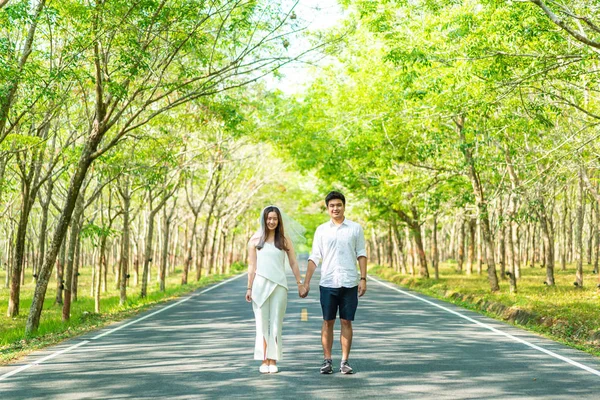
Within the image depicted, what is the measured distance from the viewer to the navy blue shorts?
8.02m

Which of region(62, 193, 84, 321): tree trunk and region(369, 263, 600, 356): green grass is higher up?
region(62, 193, 84, 321): tree trunk

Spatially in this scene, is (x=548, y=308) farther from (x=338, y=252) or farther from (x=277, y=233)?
(x=277, y=233)

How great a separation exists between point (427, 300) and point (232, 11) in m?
Result: 10.2

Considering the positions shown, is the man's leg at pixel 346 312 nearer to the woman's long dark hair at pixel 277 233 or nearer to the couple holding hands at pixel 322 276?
the couple holding hands at pixel 322 276

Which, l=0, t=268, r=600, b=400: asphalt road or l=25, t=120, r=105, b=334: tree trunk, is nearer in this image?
l=0, t=268, r=600, b=400: asphalt road

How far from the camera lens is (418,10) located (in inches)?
731

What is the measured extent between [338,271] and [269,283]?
868mm

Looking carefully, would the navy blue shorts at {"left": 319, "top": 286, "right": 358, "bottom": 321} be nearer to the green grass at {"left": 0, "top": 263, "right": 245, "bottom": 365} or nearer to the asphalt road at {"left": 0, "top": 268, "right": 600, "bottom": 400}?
the asphalt road at {"left": 0, "top": 268, "right": 600, "bottom": 400}

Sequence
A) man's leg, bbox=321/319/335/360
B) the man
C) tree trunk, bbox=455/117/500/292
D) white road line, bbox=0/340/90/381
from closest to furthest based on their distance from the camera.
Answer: the man → man's leg, bbox=321/319/335/360 → white road line, bbox=0/340/90/381 → tree trunk, bbox=455/117/500/292

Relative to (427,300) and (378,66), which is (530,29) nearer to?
(427,300)

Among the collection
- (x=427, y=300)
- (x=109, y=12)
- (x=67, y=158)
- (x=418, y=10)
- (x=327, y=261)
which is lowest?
(x=427, y=300)

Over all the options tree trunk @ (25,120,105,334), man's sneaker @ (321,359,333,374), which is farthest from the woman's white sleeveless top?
tree trunk @ (25,120,105,334)

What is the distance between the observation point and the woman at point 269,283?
26.9 feet

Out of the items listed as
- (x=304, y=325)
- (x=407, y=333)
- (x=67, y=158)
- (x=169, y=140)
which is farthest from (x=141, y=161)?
(x=407, y=333)
